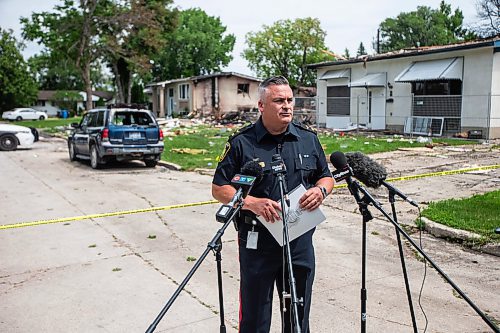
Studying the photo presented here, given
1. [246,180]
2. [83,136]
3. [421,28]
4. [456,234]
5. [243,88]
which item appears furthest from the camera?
[421,28]

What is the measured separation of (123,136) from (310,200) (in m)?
12.5

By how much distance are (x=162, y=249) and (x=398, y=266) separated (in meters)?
2.96

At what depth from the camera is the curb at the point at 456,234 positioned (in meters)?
6.30

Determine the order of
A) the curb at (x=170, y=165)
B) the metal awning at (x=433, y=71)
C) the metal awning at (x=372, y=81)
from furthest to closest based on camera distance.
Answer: the metal awning at (x=372, y=81) → the metal awning at (x=433, y=71) → the curb at (x=170, y=165)

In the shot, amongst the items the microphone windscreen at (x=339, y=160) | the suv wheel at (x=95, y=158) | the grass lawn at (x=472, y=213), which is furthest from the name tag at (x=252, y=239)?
the suv wheel at (x=95, y=158)

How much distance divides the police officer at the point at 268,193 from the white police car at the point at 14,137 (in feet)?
69.0

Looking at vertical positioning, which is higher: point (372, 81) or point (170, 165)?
point (372, 81)

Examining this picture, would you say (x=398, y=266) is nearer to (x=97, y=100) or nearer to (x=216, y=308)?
(x=216, y=308)

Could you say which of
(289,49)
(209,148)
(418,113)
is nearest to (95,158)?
(209,148)

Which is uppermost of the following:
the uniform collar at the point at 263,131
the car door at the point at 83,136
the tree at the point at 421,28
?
the tree at the point at 421,28

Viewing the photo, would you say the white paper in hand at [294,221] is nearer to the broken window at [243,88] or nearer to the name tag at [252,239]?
the name tag at [252,239]

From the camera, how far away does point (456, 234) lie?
6809mm

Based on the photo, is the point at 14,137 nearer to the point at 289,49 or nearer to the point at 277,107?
the point at 277,107

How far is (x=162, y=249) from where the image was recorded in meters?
6.79
